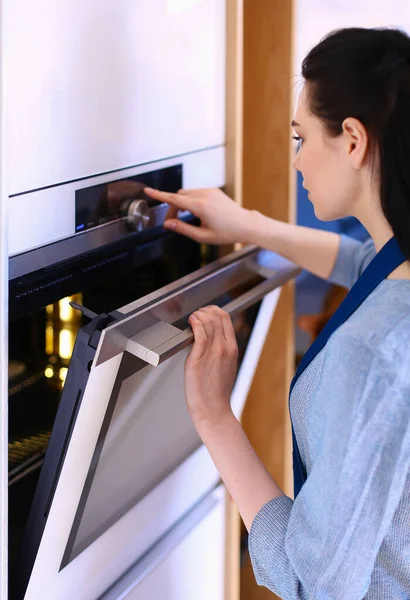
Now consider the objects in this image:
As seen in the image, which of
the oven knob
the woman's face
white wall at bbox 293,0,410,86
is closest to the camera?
the woman's face

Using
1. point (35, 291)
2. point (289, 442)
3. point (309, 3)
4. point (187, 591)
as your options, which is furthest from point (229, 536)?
point (309, 3)

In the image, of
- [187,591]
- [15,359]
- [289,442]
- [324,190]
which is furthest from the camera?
[289,442]

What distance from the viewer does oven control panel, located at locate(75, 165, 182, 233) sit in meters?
1.05

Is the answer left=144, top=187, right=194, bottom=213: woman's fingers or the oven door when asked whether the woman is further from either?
left=144, top=187, right=194, bottom=213: woman's fingers

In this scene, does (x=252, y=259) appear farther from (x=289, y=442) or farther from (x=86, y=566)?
(x=289, y=442)

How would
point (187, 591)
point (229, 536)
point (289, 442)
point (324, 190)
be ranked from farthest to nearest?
point (289, 442)
point (229, 536)
point (187, 591)
point (324, 190)

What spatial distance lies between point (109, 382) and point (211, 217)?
1.41ft

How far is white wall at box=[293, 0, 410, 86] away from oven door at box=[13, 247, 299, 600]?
68cm

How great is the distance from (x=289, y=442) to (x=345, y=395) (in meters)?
0.98

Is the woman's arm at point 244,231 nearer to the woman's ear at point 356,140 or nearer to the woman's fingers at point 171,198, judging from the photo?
the woman's fingers at point 171,198

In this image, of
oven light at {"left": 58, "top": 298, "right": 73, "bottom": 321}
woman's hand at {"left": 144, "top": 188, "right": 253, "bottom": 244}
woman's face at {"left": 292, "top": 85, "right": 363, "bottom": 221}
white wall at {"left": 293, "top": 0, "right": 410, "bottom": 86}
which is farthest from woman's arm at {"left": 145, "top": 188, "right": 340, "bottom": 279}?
white wall at {"left": 293, "top": 0, "right": 410, "bottom": 86}

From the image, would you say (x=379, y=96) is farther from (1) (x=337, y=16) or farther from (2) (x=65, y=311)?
(1) (x=337, y=16)

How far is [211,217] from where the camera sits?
1.30 m

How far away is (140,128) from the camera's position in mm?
1147
